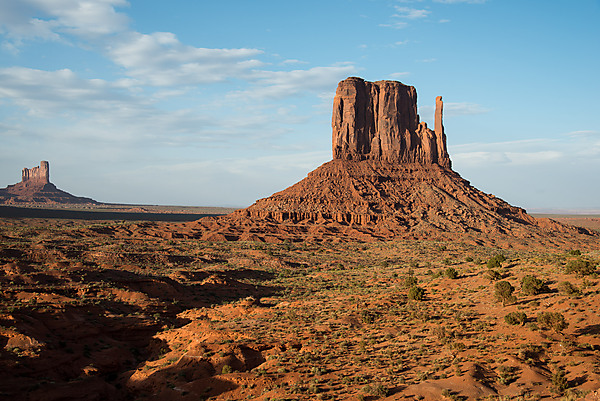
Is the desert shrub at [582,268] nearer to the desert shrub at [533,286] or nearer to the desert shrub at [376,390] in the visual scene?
the desert shrub at [533,286]

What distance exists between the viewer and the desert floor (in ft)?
59.8

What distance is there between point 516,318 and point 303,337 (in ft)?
36.1

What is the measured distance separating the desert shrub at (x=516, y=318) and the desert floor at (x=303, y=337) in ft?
0.17

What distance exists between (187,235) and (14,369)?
239ft

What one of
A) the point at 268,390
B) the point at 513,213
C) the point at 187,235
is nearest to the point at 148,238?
the point at 187,235

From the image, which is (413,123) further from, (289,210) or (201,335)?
(201,335)

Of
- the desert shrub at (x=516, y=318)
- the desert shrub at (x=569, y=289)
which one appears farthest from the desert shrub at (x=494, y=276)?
the desert shrub at (x=516, y=318)

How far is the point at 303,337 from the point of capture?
24.4 m

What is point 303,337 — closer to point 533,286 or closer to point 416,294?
point 416,294

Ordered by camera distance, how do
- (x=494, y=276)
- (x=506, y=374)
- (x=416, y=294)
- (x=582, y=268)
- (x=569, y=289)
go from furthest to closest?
(x=494, y=276) < (x=416, y=294) < (x=582, y=268) < (x=569, y=289) < (x=506, y=374)

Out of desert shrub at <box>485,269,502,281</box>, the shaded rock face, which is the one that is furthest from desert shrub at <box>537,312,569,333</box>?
the shaded rock face

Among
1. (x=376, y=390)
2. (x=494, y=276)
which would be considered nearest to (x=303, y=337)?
(x=376, y=390)

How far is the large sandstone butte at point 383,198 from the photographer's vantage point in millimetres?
98125

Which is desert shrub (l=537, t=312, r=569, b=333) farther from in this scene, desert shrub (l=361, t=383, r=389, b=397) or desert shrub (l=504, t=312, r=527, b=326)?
desert shrub (l=361, t=383, r=389, b=397)
